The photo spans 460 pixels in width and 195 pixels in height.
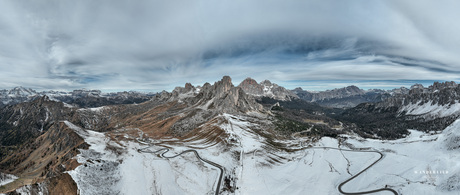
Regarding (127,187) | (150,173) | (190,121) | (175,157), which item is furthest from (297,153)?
(190,121)

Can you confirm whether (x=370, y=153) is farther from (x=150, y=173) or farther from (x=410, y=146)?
(x=150, y=173)

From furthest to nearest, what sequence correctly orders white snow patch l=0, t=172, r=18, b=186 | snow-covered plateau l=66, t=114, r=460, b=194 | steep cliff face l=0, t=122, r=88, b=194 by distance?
white snow patch l=0, t=172, r=18, b=186, snow-covered plateau l=66, t=114, r=460, b=194, steep cliff face l=0, t=122, r=88, b=194

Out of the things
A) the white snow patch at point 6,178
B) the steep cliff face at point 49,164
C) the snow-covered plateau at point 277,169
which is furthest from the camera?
the white snow patch at point 6,178

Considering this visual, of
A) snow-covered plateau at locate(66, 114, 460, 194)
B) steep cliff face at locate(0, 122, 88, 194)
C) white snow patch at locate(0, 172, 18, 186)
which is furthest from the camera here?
white snow patch at locate(0, 172, 18, 186)

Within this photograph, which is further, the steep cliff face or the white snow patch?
the white snow patch

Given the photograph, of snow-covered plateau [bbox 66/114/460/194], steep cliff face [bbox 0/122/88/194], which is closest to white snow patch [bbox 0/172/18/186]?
steep cliff face [bbox 0/122/88/194]

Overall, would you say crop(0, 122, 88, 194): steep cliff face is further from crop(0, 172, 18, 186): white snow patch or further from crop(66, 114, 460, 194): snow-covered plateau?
crop(66, 114, 460, 194): snow-covered plateau

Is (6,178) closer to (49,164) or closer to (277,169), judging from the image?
(49,164)

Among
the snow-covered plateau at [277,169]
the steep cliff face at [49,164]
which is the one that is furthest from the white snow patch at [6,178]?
the snow-covered plateau at [277,169]

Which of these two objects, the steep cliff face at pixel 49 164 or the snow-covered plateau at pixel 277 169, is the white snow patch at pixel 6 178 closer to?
the steep cliff face at pixel 49 164
